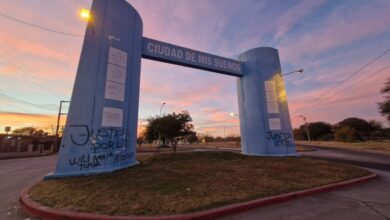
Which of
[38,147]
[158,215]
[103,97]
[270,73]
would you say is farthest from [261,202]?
[38,147]

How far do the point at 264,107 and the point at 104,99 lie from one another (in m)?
10.6

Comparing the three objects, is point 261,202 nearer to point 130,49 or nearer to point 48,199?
point 48,199

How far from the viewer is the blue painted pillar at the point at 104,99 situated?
25.5ft

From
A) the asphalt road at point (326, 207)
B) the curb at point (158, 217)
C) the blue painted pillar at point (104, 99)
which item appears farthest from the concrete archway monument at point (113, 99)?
the curb at point (158, 217)

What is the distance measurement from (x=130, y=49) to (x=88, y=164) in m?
5.96

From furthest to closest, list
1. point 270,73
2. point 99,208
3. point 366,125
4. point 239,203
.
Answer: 1. point 366,125
2. point 270,73
3. point 239,203
4. point 99,208

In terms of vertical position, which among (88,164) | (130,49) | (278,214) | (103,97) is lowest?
(278,214)

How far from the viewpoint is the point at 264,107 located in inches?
553

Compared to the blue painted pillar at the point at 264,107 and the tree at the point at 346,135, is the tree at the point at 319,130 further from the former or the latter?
the blue painted pillar at the point at 264,107

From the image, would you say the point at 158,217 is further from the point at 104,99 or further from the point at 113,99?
the point at 113,99

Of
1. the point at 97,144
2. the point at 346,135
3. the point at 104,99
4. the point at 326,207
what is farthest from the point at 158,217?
the point at 346,135

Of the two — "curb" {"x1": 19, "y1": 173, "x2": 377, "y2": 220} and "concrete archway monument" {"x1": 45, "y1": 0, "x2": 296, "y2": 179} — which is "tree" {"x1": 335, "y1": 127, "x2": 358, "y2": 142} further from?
"curb" {"x1": 19, "y1": 173, "x2": 377, "y2": 220}

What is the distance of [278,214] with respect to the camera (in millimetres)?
4039

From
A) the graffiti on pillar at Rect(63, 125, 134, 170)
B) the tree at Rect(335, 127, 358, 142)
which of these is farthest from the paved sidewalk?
the tree at Rect(335, 127, 358, 142)
